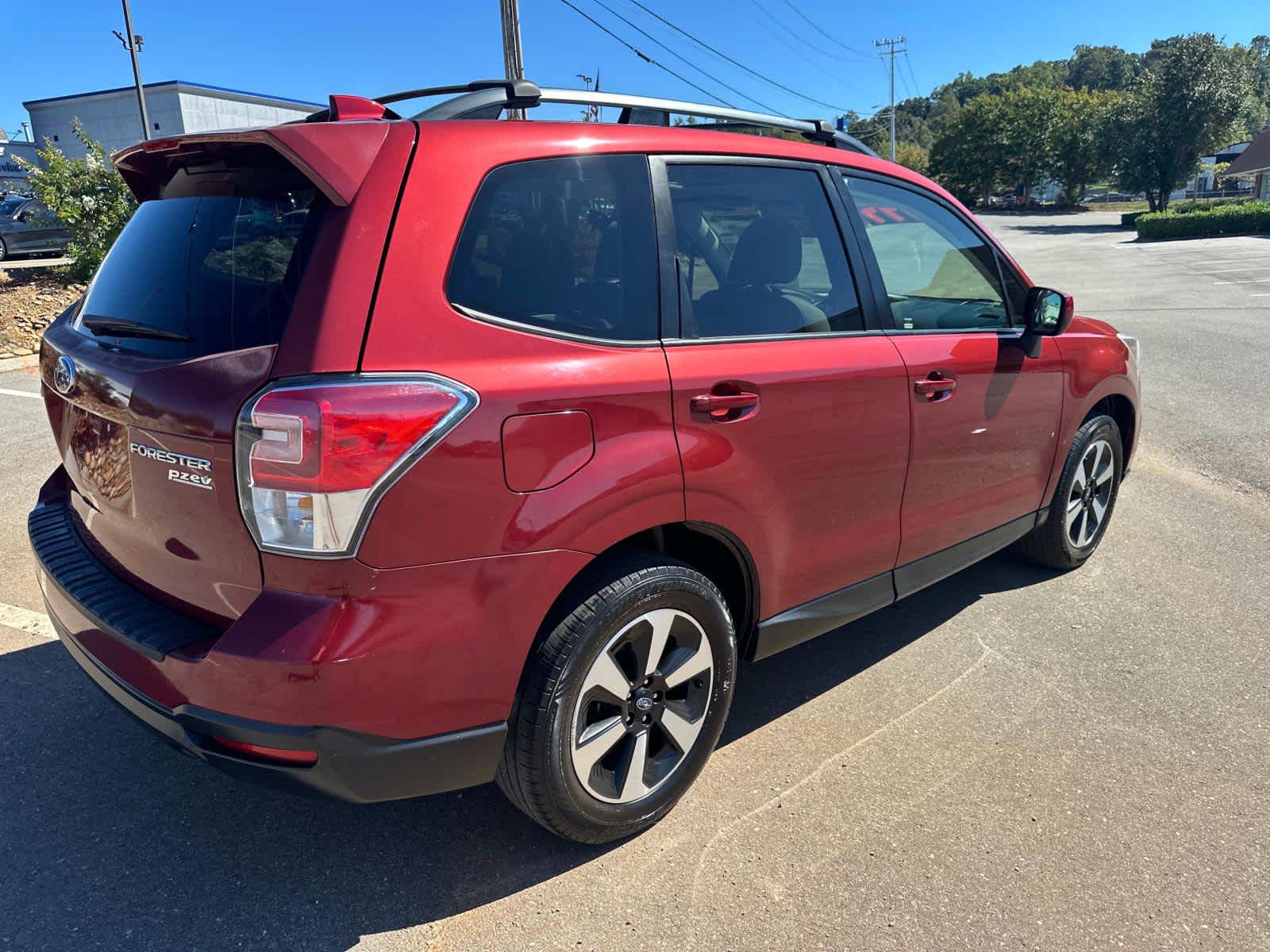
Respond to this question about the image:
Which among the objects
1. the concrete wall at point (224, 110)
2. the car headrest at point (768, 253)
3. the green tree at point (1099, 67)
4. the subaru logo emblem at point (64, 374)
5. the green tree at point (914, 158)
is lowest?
the subaru logo emblem at point (64, 374)

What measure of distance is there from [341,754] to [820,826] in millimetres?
1408

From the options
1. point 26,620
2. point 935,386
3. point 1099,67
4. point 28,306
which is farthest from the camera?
point 1099,67

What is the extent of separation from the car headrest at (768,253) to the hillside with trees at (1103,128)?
2095cm

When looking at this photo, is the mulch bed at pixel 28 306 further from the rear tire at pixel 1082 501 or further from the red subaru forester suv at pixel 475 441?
the rear tire at pixel 1082 501

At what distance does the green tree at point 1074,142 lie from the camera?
68875 millimetres

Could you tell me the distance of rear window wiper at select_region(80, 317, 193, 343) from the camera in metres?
2.27

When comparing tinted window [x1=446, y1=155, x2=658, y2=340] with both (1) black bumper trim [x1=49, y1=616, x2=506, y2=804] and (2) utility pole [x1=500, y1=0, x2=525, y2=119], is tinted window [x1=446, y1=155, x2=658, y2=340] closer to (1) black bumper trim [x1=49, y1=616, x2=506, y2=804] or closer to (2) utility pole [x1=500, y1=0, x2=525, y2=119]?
(1) black bumper trim [x1=49, y1=616, x2=506, y2=804]

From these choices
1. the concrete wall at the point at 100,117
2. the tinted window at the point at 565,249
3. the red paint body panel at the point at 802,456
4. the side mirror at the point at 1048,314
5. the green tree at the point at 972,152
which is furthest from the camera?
the green tree at the point at 972,152

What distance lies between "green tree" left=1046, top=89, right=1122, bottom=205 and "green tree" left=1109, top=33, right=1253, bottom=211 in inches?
585

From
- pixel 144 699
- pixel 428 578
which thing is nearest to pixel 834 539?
pixel 428 578

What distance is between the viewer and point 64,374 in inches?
101

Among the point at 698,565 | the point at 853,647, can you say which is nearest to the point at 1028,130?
the point at 853,647

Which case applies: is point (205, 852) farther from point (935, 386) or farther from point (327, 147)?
point (935, 386)

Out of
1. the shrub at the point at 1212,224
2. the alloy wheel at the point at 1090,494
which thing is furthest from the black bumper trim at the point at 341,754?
the shrub at the point at 1212,224
